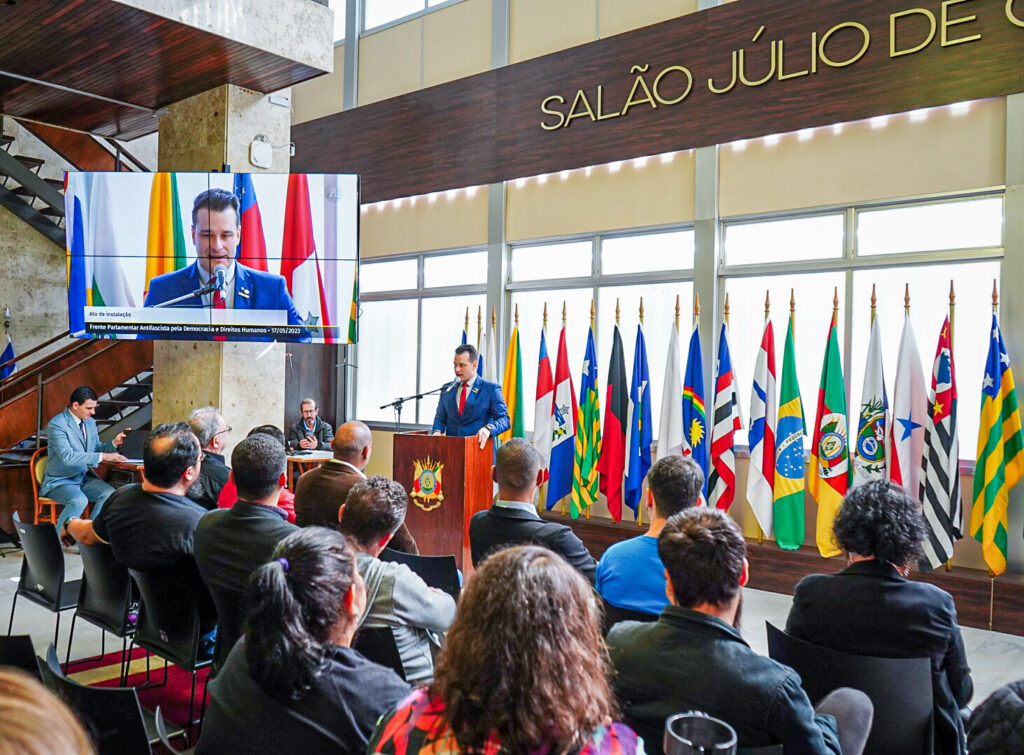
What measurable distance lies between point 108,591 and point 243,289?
9.00 feet

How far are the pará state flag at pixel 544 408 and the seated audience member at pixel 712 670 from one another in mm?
4759

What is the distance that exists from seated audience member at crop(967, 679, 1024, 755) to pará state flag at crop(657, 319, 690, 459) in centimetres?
473

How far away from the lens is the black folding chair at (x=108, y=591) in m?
3.12

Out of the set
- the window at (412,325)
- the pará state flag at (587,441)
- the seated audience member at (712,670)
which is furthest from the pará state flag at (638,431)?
the seated audience member at (712,670)

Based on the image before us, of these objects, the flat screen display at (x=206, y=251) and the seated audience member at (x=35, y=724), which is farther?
the flat screen display at (x=206, y=251)

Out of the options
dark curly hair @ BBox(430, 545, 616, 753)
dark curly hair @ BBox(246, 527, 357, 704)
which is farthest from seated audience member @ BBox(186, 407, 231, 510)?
dark curly hair @ BBox(430, 545, 616, 753)

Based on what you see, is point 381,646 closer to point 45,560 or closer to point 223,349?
point 45,560

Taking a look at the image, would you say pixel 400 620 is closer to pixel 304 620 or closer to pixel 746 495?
pixel 304 620

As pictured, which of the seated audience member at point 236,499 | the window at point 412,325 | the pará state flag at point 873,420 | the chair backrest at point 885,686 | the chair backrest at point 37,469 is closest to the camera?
the chair backrest at point 885,686

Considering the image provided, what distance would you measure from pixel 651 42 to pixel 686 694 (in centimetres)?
589

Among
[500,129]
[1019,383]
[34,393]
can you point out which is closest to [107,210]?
[34,393]

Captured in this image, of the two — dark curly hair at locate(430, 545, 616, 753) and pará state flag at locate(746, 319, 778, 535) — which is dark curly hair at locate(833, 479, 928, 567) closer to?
dark curly hair at locate(430, 545, 616, 753)

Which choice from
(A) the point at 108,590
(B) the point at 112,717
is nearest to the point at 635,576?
(B) the point at 112,717

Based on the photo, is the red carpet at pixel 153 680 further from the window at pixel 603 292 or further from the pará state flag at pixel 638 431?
the window at pixel 603 292
